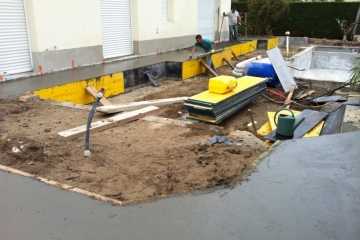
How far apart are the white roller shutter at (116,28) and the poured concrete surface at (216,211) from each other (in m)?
8.34

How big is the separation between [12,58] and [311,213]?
26.3ft

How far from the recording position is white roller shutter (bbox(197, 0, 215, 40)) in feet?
55.7

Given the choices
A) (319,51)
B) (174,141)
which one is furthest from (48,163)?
(319,51)

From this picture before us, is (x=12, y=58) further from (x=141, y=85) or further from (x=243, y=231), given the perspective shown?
(x=243, y=231)

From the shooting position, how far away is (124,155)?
4.38 metres

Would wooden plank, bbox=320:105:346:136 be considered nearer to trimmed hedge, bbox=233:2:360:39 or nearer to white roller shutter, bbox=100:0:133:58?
white roller shutter, bbox=100:0:133:58

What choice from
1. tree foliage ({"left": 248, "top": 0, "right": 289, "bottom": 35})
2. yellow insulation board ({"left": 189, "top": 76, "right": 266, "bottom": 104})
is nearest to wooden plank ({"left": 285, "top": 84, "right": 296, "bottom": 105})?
yellow insulation board ({"left": 189, "top": 76, "right": 266, "bottom": 104})

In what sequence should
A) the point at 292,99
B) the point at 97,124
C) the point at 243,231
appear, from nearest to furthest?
the point at 243,231
the point at 97,124
the point at 292,99

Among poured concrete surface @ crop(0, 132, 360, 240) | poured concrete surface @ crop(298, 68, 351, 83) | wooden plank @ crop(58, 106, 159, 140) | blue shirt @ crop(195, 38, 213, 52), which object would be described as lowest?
poured concrete surface @ crop(298, 68, 351, 83)

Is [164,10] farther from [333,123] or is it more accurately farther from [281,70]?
[333,123]

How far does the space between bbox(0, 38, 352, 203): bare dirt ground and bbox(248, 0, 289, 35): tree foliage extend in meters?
16.4

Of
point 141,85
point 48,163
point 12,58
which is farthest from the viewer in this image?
point 141,85

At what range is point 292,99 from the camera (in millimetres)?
9156

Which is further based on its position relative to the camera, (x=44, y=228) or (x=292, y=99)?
(x=292, y=99)
